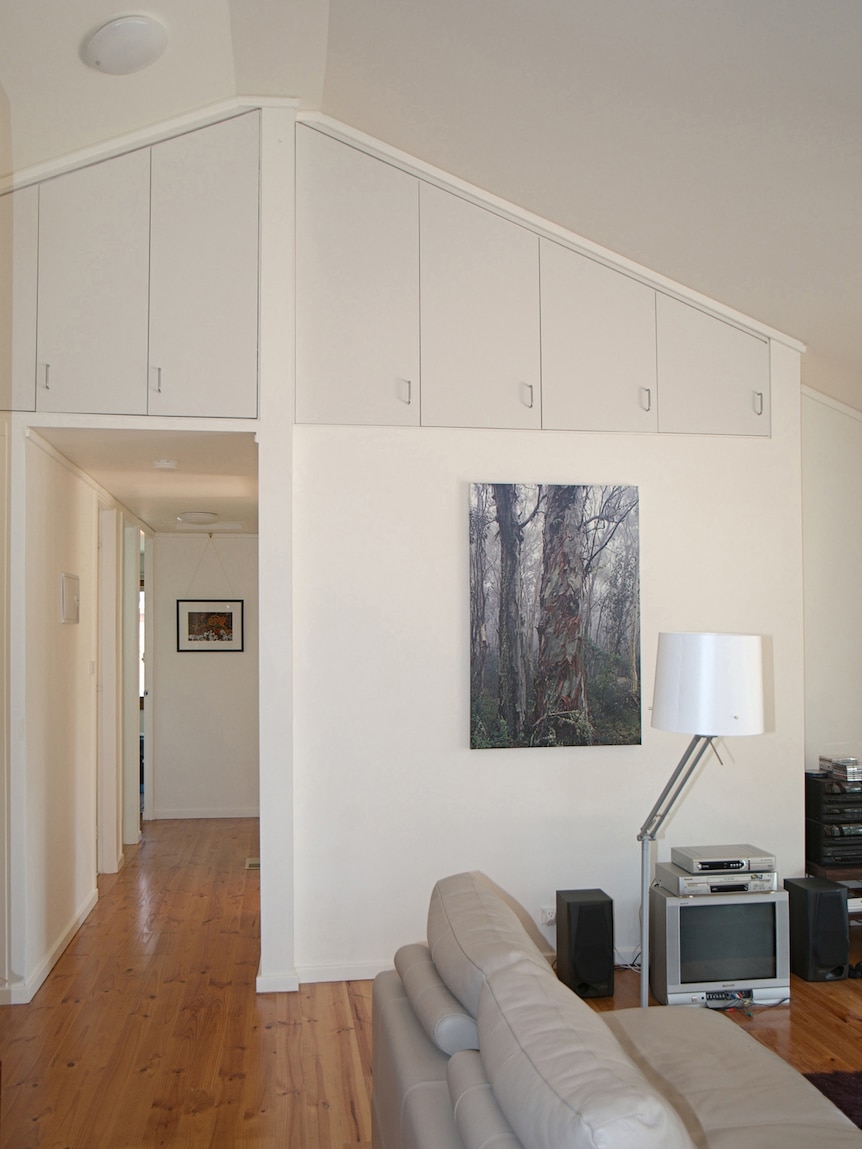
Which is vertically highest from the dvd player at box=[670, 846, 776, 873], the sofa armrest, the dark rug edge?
the sofa armrest

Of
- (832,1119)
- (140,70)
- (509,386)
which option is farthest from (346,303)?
(832,1119)

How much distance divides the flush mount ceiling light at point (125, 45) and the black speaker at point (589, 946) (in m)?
3.60

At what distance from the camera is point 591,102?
3.44 m

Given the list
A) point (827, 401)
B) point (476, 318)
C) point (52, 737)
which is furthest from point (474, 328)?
point (52, 737)

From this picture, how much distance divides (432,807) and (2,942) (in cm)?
182

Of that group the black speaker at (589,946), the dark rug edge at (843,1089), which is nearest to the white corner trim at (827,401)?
the black speaker at (589,946)

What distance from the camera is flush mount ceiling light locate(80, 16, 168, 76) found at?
3.31 meters

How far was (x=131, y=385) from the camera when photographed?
13.3 feet

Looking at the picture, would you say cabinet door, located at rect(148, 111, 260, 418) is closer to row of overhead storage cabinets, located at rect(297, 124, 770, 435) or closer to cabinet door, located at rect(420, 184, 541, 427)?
row of overhead storage cabinets, located at rect(297, 124, 770, 435)

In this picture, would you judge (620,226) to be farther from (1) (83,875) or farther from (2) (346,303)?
(1) (83,875)

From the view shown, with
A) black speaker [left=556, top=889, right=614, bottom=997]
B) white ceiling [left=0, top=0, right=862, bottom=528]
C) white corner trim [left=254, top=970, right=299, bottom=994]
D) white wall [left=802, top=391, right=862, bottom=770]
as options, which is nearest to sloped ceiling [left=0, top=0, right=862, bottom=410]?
white ceiling [left=0, top=0, right=862, bottom=528]

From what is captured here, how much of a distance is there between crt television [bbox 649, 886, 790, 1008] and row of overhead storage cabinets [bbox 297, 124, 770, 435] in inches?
82.3

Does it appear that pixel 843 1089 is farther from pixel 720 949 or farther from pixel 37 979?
pixel 37 979

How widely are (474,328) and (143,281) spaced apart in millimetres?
1436
